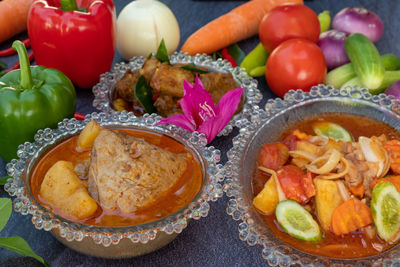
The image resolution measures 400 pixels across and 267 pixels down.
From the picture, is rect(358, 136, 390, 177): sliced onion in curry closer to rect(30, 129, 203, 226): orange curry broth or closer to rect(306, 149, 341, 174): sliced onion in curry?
rect(306, 149, 341, 174): sliced onion in curry

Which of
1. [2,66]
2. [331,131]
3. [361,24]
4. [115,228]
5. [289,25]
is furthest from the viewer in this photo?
[361,24]

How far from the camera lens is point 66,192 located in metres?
Answer: 1.65

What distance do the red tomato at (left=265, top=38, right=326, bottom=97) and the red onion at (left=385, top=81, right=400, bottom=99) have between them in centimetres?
33

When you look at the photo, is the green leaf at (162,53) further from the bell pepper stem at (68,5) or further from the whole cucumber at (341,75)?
the whole cucumber at (341,75)

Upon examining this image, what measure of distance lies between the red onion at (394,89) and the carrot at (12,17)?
7.44 feet

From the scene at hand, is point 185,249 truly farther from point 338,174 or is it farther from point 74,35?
point 74,35

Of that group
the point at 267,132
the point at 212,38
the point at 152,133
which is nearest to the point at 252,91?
the point at 267,132

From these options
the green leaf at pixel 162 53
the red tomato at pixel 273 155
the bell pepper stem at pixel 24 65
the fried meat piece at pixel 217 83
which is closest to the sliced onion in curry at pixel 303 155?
the red tomato at pixel 273 155

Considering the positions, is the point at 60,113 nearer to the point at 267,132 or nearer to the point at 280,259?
the point at 267,132

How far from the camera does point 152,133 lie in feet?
6.52

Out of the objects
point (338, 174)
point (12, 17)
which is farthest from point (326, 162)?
point (12, 17)

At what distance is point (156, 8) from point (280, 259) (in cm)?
180

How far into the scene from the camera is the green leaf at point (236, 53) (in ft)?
9.96

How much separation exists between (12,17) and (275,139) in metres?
2.09
